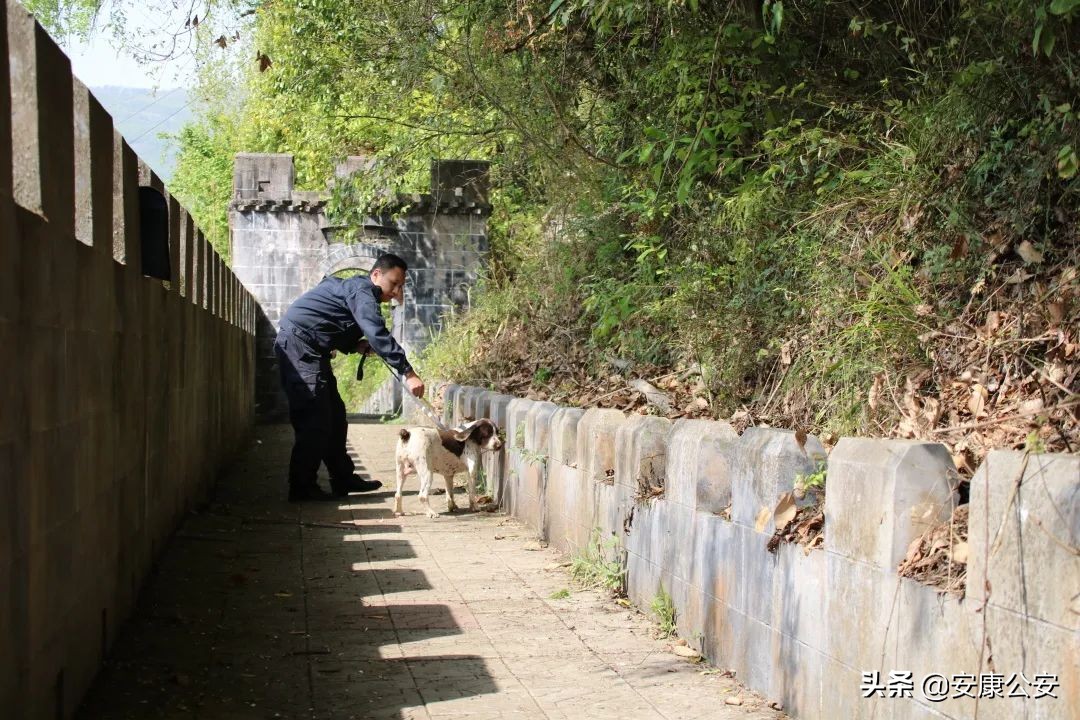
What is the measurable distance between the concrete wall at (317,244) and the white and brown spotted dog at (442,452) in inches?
536

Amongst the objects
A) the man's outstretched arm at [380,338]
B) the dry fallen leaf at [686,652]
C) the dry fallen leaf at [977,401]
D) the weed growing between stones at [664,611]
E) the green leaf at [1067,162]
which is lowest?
the dry fallen leaf at [686,652]

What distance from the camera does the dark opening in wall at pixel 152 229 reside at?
675 cm

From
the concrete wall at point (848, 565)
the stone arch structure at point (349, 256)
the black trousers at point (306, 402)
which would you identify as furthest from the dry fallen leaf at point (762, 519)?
the stone arch structure at point (349, 256)

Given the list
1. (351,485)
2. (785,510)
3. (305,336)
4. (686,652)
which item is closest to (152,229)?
(686,652)

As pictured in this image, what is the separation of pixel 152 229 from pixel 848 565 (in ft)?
13.9

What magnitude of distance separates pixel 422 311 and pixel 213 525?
1536 cm

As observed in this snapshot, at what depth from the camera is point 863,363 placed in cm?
569

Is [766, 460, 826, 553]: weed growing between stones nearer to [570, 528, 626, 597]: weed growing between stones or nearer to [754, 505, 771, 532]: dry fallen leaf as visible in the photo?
[754, 505, 771, 532]: dry fallen leaf

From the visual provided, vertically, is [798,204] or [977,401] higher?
[798,204]

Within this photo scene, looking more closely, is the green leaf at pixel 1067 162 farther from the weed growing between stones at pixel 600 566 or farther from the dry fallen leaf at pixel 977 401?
the weed growing between stones at pixel 600 566

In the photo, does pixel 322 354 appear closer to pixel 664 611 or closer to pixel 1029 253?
pixel 664 611

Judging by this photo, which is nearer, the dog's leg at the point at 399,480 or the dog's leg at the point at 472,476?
the dog's leg at the point at 399,480

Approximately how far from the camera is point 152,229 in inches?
269

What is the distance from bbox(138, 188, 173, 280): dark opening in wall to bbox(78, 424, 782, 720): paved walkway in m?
1.71
